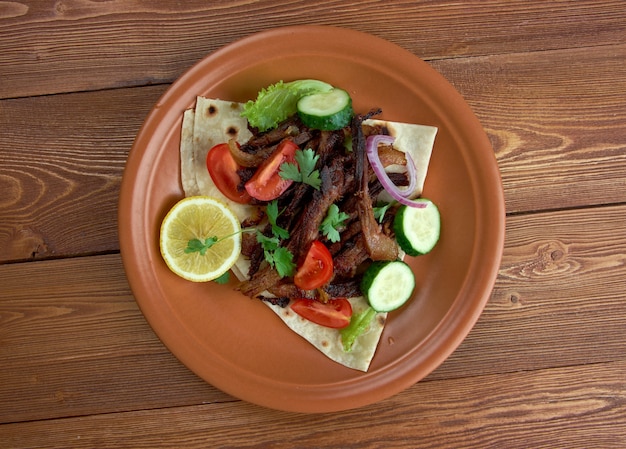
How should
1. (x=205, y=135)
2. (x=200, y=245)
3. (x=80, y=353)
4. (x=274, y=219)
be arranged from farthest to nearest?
(x=80, y=353), (x=205, y=135), (x=274, y=219), (x=200, y=245)

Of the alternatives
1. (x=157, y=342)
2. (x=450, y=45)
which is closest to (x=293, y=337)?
(x=157, y=342)

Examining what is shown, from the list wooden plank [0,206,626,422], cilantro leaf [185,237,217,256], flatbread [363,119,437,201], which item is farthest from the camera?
wooden plank [0,206,626,422]

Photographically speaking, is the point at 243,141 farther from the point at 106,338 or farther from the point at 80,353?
the point at 80,353

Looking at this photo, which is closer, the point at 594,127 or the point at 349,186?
the point at 349,186

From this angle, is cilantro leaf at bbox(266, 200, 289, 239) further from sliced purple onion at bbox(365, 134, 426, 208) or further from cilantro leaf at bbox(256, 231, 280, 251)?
sliced purple onion at bbox(365, 134, 426, 208)

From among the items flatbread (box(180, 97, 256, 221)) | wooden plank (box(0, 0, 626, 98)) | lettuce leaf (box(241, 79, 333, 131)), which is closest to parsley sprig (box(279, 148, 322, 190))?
lettuce leaf (box(241, 79, 333, 131))

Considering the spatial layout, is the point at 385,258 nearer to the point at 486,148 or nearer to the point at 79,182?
the point at 486,148

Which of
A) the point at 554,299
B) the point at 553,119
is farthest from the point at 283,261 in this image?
the point at 553,119
